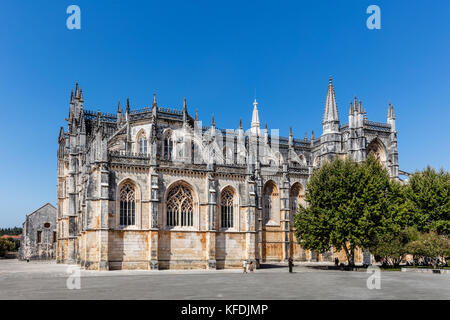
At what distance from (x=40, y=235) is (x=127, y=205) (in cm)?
4243

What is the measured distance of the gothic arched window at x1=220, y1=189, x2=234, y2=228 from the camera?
4304 centimetres

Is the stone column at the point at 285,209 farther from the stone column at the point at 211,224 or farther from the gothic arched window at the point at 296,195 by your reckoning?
the stone column at the point at 211,224

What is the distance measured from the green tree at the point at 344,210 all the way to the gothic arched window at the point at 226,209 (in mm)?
6541

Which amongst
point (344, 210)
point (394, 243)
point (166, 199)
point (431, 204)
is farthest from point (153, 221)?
point (431, 204)

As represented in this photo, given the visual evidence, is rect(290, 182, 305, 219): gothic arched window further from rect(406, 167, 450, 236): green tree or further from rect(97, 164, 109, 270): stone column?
rect(97, 164, 109, 270): stone column

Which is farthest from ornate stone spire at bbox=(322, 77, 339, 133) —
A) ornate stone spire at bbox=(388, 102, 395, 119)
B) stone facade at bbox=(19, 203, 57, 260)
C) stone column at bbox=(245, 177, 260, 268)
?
stone facade at bbox=(19, 203, 57, 260)

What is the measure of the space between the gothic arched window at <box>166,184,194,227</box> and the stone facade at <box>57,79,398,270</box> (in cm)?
9

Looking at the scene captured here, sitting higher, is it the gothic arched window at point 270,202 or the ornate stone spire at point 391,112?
the ornate stone spire at point 391,112

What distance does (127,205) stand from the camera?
128 feet

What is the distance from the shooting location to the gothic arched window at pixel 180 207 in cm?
4081

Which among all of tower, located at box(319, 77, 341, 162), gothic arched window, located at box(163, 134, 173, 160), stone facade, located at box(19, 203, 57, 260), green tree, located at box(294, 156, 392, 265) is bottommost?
stone facade, located at box(19, 203, 57, 260)

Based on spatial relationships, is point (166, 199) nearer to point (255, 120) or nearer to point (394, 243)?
point (394, 243)

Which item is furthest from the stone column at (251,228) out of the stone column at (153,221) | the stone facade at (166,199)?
the stone column at (153,221)
